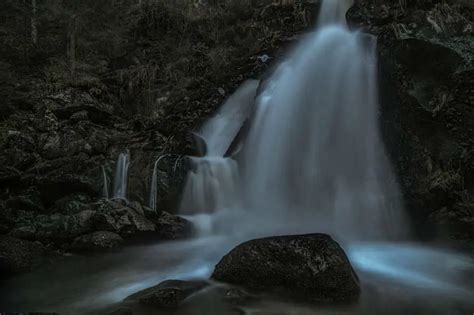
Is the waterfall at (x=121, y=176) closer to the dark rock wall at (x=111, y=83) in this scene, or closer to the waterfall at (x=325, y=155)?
the dark rock wall at (x=111, y=83)

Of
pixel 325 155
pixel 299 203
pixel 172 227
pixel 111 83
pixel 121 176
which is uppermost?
pixel 111 83

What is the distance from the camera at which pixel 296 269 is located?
237 inches

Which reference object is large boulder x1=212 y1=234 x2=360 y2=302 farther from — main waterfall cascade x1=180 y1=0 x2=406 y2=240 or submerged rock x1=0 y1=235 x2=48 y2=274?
submerged rock x1=0 y1=235 x2=48 y2=274

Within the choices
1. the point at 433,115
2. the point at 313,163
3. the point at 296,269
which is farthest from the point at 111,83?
the point at 296,269

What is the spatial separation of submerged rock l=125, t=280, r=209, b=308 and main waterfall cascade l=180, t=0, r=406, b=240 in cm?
341

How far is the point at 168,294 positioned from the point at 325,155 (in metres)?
5.91

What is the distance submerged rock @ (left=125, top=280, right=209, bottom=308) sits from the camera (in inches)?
221

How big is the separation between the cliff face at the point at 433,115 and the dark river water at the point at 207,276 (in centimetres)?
112

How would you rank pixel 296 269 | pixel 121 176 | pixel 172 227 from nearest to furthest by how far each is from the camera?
pixel 296 269 → pixel 172 227 → pixel 121 176

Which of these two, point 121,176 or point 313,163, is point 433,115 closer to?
point 313,163

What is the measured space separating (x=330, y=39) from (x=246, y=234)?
22.1 feet

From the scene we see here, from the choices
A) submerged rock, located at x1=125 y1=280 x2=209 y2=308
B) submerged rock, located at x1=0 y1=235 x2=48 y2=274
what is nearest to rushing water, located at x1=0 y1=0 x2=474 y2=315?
submerged rock, located at x1=125 y1=280 x2=209 y2=308


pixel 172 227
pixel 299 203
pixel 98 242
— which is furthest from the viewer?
pixel 299 203

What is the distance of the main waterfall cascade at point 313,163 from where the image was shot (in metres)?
9.64
